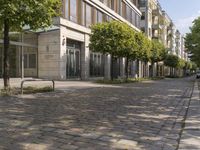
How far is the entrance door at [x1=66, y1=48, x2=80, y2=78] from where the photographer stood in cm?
3539

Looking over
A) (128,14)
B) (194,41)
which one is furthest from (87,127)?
(128,14)

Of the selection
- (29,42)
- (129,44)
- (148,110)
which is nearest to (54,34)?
(29,42)

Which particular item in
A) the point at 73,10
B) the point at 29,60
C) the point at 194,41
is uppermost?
the point at 73,10

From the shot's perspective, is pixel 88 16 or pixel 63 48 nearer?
pixel 63 48

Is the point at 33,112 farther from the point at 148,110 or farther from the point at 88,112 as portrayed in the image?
the point at 148,110

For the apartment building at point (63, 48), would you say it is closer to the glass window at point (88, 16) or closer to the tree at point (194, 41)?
the glass window at point (88, 16)

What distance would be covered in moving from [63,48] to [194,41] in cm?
2628

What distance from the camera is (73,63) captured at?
36.8 m

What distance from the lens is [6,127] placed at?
7.66 m

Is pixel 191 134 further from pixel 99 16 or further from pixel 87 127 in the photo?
pixel 99 16

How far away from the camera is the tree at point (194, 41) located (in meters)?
50.8

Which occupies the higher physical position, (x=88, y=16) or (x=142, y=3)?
(x=142, y=3)

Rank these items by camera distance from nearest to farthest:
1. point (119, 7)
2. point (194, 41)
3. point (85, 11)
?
point (85, 11) < point (119, 7) < point (194, 41)

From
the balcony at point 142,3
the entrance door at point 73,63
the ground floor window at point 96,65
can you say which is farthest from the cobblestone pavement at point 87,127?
the balcony at point 142,3
